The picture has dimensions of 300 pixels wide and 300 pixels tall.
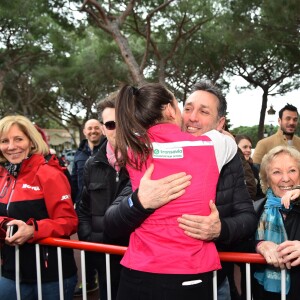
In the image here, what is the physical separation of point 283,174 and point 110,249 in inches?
44.5

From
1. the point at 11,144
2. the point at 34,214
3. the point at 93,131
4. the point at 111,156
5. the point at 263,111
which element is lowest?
the point at 34,214

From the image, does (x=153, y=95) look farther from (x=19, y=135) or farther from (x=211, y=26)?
(x=211, y=26)

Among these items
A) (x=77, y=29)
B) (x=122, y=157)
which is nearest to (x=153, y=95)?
(x=122, y=157)

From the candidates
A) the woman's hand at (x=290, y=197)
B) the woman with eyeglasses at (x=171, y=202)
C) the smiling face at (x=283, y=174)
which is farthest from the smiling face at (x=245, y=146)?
the woman with eyeglasses at (x=171, y=202)

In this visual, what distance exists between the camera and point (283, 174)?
2.37 m

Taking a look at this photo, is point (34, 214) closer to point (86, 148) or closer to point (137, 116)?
point (137, 116)

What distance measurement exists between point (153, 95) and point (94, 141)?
3390 mm

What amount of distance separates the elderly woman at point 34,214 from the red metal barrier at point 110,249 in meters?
0.06

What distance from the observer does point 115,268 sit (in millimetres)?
2508

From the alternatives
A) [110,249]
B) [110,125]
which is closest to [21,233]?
[110,249]

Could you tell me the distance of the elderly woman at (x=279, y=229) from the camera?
1.94 m

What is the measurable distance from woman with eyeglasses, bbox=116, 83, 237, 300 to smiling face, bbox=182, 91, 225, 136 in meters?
0.53

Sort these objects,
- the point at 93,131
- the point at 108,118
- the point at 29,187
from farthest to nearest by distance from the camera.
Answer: the point at 93,131 → the point at 108,118 → the point at 29,187

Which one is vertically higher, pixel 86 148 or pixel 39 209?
pixel 86 148
